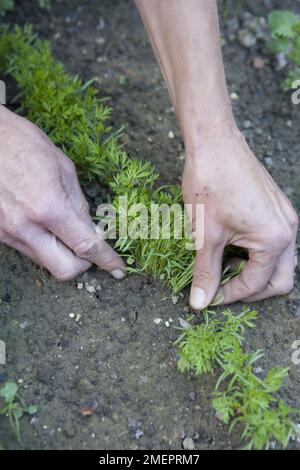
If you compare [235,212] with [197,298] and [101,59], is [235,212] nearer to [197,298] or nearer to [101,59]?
[197,298]

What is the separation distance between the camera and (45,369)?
2457mm

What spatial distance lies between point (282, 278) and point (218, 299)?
0.27 meters

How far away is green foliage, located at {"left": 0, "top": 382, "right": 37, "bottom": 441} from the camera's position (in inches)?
89.7

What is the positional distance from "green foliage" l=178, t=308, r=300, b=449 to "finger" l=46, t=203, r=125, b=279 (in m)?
0.44

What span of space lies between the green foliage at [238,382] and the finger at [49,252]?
0.52 metres

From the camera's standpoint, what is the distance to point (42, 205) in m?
2.33

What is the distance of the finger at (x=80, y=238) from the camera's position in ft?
7.80

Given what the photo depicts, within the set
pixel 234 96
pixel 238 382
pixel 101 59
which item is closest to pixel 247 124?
pixel 234 96

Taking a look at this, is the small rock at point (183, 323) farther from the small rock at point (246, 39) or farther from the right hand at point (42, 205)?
the small rock at point (246, 39)

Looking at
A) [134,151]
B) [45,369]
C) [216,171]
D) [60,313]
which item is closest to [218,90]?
[216,171]

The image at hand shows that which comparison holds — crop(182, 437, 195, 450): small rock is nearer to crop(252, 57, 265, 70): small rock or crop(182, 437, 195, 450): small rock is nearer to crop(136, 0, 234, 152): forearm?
crop(136, 0, 234, 152): forearm

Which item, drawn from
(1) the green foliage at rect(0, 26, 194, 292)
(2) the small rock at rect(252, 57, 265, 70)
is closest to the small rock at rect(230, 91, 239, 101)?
(2) the small rock at rect(252, 57, 265, 70)

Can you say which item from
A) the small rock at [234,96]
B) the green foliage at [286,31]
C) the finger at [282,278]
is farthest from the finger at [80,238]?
the green foliage at [286,31]
